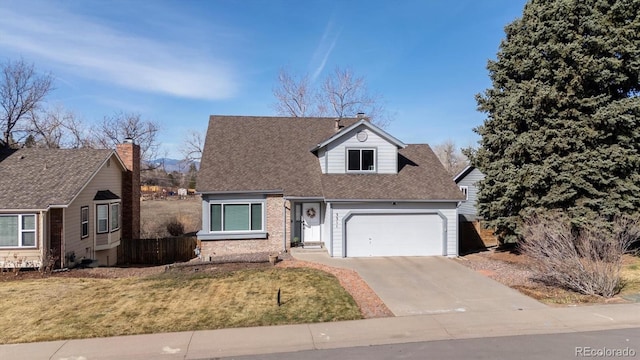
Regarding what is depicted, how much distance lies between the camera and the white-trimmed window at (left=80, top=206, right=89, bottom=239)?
1703 centimetres

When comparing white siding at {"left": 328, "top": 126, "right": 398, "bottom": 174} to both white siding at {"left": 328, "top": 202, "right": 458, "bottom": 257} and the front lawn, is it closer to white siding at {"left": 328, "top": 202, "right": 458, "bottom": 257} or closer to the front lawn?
white siding at {"left": 328, "top": 202, "right": 458, "bottom": 257}

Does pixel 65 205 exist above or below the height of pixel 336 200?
below

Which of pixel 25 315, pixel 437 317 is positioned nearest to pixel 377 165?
pixel 437 317

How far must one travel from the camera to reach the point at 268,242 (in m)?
17.6

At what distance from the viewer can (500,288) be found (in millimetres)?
11625

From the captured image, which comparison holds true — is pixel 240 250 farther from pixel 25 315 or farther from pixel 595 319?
pixel 595 319

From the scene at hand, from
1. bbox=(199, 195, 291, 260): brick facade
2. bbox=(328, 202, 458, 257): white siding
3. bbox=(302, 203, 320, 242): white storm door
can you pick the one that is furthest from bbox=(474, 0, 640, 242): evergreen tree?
bbox=(199, 195, 291, 260): brick facade

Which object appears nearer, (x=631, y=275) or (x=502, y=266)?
(x=631, y=275)

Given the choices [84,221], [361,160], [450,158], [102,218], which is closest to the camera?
[84,221]

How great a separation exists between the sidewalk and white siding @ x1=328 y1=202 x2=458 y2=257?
7460mm

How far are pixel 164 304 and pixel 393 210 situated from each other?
10.4 meters

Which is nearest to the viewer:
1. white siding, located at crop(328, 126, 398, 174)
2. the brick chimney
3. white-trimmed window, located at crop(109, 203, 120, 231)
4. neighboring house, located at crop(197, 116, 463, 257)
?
neighboring house, located at crop(197, 116, 463, 257)

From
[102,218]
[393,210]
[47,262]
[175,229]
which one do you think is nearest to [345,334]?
[393,210]

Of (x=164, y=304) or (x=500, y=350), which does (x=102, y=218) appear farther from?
(x=500, y=350)
